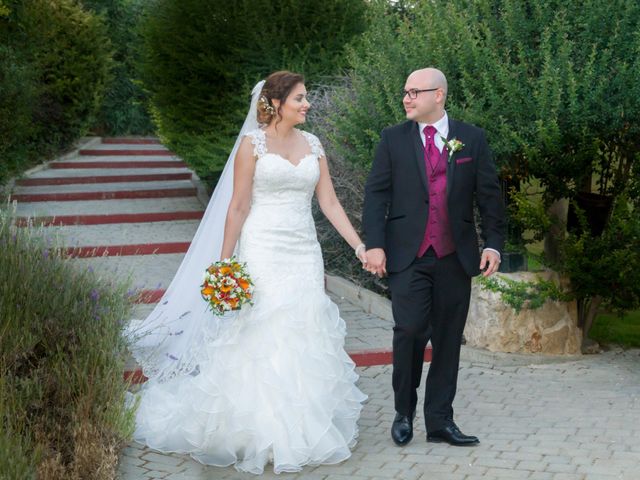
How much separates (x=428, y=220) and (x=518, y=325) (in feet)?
9.39

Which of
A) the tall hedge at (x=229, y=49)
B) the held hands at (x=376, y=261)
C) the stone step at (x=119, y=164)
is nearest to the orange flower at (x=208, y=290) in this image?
the held hands at (x=376, y=261)

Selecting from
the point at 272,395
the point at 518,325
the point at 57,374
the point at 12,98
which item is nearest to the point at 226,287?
the point at 272,395

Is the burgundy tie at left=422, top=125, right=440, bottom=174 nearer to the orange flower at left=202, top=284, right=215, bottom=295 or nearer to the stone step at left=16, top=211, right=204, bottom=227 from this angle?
the orange flower at left=202, top=284, right=215, bottom=295

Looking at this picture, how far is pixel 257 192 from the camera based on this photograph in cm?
570

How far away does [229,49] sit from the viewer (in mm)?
13188

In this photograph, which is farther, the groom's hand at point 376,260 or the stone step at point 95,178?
the stone step at point 95,178

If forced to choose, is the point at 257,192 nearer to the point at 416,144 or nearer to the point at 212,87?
the point at 416,144

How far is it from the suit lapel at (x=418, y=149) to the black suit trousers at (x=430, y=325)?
408mm

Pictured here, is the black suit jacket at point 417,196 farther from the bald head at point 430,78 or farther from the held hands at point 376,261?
the bald head at point 430,78

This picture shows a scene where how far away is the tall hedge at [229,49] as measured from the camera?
42.5 feet

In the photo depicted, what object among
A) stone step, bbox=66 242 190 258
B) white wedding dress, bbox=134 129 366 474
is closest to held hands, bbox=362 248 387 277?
white wedding dress, bbox=134 129 366 474

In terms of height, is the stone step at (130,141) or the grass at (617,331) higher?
the stone step at (130,141)

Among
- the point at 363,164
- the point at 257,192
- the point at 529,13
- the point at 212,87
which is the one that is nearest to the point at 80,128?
the point at 212,87

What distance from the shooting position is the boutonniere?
5371 mm
